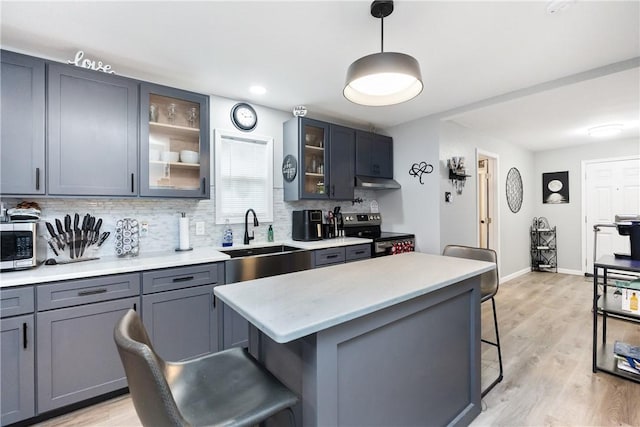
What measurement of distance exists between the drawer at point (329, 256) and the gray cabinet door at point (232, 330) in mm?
915

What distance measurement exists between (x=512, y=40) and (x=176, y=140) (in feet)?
9.31

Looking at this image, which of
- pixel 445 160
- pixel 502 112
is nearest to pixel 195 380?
pixel 445 160

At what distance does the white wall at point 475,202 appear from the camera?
379cm

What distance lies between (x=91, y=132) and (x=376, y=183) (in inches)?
119

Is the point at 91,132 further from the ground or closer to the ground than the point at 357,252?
further from the ground

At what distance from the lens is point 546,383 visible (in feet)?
7.05

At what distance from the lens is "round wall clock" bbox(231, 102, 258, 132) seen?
10.2ft

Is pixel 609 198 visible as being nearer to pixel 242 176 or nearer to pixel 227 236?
pixel 242 176

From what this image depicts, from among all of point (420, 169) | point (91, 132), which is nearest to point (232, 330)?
point (91, 132)

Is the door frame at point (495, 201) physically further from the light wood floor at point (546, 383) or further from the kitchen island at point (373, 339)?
the kitchen island at point (373, 339)

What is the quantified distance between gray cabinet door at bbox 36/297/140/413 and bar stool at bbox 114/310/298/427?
1.07 metres

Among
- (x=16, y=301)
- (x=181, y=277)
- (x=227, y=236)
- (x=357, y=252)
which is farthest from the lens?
(x=357, y=252)

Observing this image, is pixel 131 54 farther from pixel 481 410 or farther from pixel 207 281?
pixel 481 410

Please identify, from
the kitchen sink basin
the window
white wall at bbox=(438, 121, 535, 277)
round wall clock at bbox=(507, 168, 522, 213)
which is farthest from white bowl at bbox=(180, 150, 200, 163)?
round wall clock at bbox=(507, 168, 522, 213)
